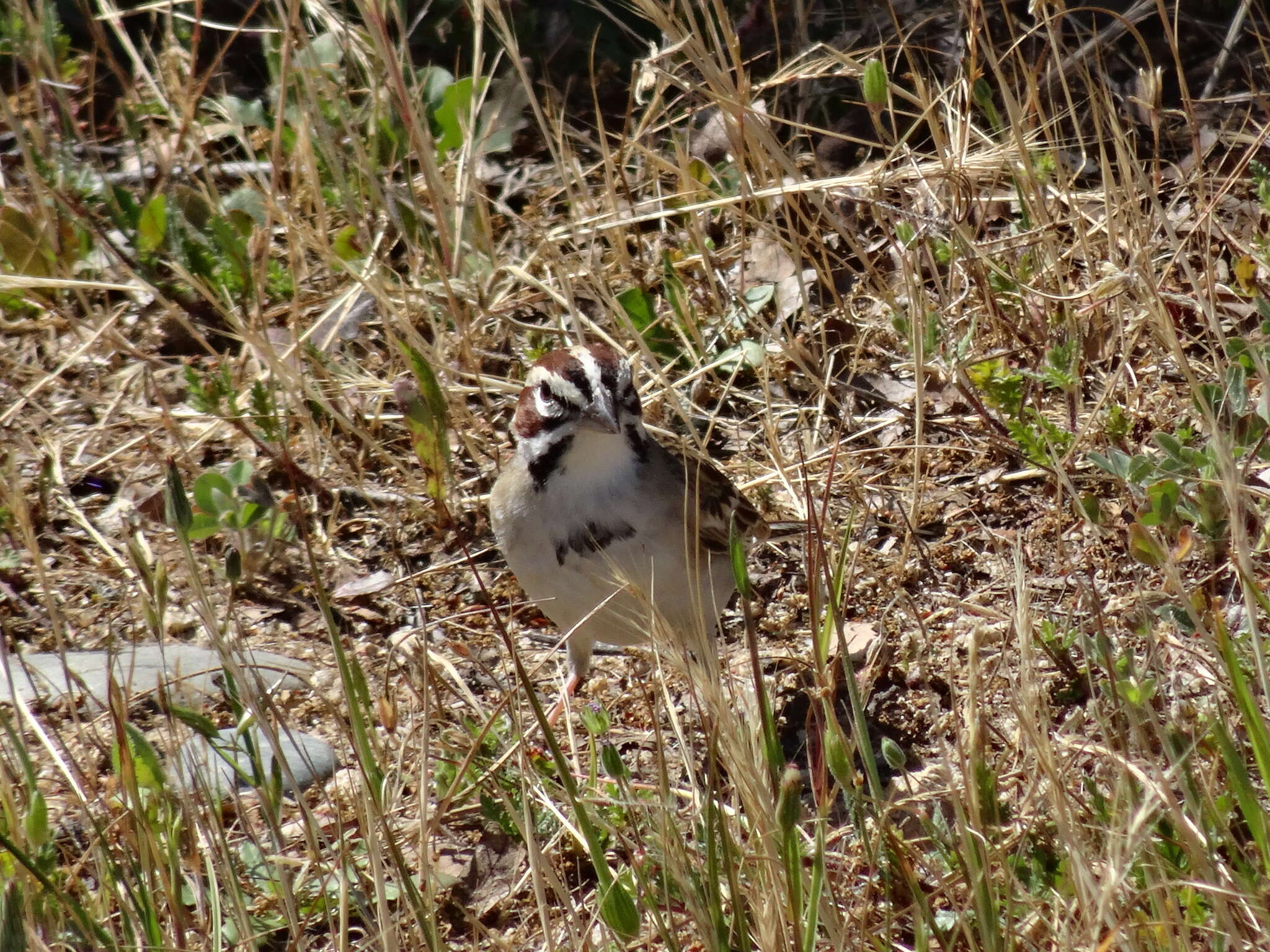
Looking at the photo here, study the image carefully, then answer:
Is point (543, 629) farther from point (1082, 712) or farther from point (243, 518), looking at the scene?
point (1082, 712)

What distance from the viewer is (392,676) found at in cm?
373

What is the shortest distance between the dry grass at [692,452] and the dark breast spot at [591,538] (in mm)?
265

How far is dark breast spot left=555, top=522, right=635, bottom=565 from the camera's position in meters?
3.40

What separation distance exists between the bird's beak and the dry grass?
0.39 metres

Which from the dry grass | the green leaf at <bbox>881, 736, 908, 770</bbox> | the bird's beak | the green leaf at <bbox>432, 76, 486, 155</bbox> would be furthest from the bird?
the green leaf at <bbox>432, 76, 486, 155</bbox>

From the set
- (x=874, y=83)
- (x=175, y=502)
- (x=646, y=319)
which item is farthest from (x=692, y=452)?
(x=175, y=502)

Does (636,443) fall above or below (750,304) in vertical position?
above

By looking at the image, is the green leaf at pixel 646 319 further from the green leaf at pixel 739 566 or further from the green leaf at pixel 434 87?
the green leaf at pixel 739 566

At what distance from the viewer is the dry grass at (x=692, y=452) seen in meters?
2.22

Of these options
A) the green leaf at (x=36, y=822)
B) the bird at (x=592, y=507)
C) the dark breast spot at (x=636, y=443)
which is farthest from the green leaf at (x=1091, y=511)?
the green leaf at (x=36, y=822)

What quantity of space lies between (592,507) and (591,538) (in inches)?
2.9

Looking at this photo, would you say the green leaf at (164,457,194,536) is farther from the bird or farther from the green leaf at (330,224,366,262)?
the green leaf at (330,224,366,262)

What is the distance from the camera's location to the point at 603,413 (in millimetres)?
3336

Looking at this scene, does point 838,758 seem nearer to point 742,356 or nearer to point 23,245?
point 742,356
